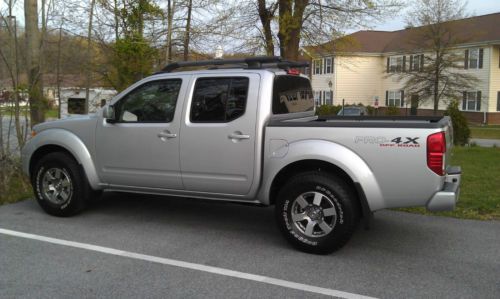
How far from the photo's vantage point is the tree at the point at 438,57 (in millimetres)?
33844

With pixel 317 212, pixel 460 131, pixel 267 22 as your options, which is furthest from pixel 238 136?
pixel 460 131

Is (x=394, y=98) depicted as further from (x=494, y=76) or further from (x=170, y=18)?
(x=170, y=18)

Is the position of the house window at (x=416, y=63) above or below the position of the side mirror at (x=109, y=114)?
above

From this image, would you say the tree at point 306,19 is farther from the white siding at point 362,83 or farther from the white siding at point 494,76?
the white siding at point 362,83

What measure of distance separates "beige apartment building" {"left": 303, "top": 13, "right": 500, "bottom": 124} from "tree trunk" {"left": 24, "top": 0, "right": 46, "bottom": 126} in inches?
776

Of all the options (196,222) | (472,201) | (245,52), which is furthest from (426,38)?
(196,222)

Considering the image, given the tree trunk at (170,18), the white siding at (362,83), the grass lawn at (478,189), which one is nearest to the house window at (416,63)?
the white siding at (362,83)

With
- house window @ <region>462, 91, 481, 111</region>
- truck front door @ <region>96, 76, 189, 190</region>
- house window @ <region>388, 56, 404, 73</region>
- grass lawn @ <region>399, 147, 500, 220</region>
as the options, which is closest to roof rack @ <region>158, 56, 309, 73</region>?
truck front door @ <region>96, 76, 189, 190</region>

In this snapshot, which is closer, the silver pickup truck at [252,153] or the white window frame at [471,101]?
the silver pickup truck at [252,153]

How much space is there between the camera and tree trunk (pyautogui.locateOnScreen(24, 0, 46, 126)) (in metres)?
8.70

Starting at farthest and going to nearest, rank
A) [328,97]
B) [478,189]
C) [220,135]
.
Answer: [328,97] → [478,189] → [220,135]

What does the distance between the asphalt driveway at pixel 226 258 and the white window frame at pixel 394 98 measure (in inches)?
1653

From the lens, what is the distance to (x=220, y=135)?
18.2 ft

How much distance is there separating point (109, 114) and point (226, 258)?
2.40m
